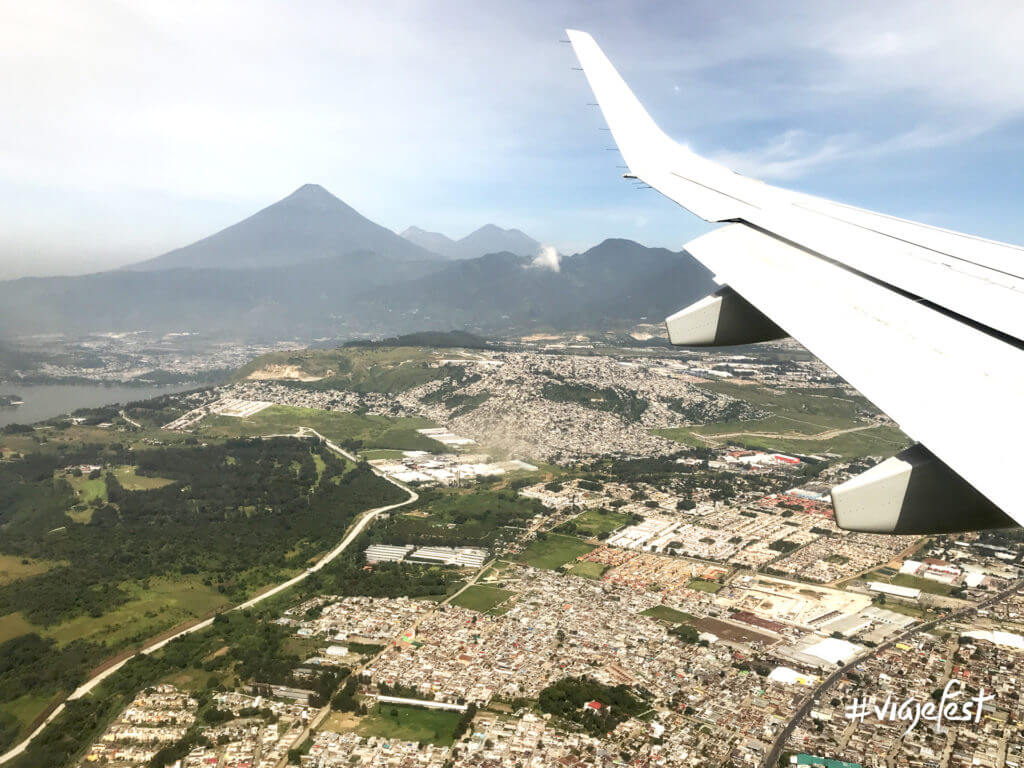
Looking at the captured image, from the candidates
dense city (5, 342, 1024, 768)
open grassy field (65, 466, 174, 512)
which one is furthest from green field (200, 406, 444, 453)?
open grassy field (65, 466, 174, 512)

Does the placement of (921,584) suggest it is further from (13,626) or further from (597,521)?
(13,626)

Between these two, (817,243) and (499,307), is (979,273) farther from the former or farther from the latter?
(499,307)

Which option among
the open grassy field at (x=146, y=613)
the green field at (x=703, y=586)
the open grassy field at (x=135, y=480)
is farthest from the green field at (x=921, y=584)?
the open grassy field at (x=135, y=480)

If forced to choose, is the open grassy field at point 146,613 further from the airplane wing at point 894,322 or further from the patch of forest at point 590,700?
the airplane wing at point 894,322

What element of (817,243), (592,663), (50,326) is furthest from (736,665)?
(50,326)

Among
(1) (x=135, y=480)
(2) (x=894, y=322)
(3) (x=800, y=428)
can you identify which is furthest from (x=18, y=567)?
(3) (x=800, y=428)

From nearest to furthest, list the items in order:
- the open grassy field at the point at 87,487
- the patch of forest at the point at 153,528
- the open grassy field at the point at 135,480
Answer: the patch of forest at the point at 153,528, the open grassy field at the point at 87,487, the open grassy field at the point at 135,480
